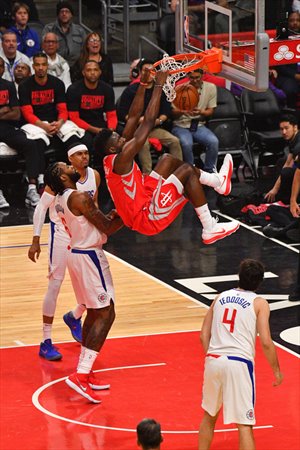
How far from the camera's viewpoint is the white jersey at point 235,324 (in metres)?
7.95

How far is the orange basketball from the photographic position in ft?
30.3

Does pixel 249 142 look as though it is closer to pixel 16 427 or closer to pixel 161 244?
A: pixel 161 244

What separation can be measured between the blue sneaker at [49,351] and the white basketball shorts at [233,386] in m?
2.85

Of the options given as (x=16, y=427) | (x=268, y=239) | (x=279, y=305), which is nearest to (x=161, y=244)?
(x=268, y=239)

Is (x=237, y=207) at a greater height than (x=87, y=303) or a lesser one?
lesser

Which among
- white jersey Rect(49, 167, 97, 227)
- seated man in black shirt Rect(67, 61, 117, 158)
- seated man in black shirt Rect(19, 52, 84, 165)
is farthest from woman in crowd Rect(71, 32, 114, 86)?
white jersey Rect(49, 167, 97, 227)

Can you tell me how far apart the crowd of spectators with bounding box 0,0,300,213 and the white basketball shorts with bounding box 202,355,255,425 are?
7.44m

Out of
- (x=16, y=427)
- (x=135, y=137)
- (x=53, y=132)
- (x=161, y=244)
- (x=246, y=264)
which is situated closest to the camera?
(x=246, y=264)

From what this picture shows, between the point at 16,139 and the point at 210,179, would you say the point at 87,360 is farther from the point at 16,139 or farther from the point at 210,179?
the point at 16,139

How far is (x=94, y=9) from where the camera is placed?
19469 millimetres

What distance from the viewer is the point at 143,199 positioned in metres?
8.95

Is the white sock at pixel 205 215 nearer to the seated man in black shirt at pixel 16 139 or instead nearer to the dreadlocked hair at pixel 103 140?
the dreadlocked hair at pixel 103 140

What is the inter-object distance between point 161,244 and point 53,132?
260 cm

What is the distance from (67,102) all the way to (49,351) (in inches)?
234
